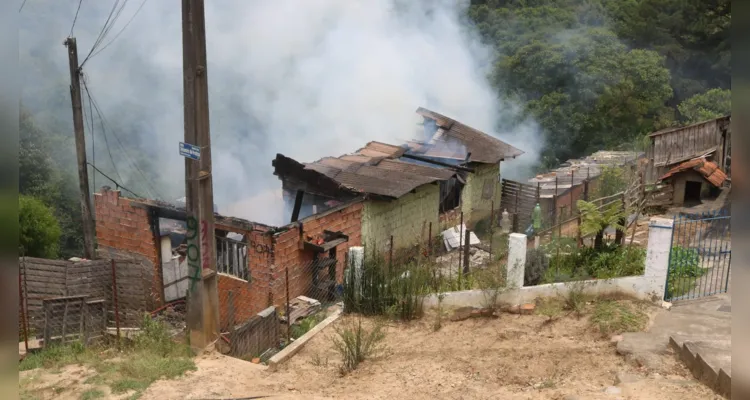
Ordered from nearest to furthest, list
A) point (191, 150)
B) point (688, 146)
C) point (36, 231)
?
1. point (191, 150)
2. point (36, 231)
3. point (688, 146)

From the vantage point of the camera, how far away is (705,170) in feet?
55.6

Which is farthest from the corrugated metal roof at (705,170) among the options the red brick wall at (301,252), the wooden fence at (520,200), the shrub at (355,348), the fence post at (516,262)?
the shrub at (355,348)

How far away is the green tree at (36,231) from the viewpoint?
18.8m

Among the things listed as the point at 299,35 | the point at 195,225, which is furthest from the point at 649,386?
the point at 299,35

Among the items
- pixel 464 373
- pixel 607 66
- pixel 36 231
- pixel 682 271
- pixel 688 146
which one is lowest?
pixel 36 231

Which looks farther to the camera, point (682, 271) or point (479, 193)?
point (479, 193)

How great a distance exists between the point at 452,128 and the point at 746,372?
1948 centimetres

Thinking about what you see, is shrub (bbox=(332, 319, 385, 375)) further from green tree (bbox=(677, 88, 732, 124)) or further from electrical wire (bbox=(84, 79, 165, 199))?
electrical wire (bbox=(84, 79, 165, 199))

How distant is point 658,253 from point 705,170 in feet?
32.5

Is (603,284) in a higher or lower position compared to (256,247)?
higher

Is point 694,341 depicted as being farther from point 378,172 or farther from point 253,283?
point 378,172

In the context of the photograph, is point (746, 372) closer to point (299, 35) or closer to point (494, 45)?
point (299, 35)

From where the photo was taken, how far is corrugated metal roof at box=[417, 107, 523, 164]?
1914 cm

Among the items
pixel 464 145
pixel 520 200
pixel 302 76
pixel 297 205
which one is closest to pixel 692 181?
pixel 520 200
